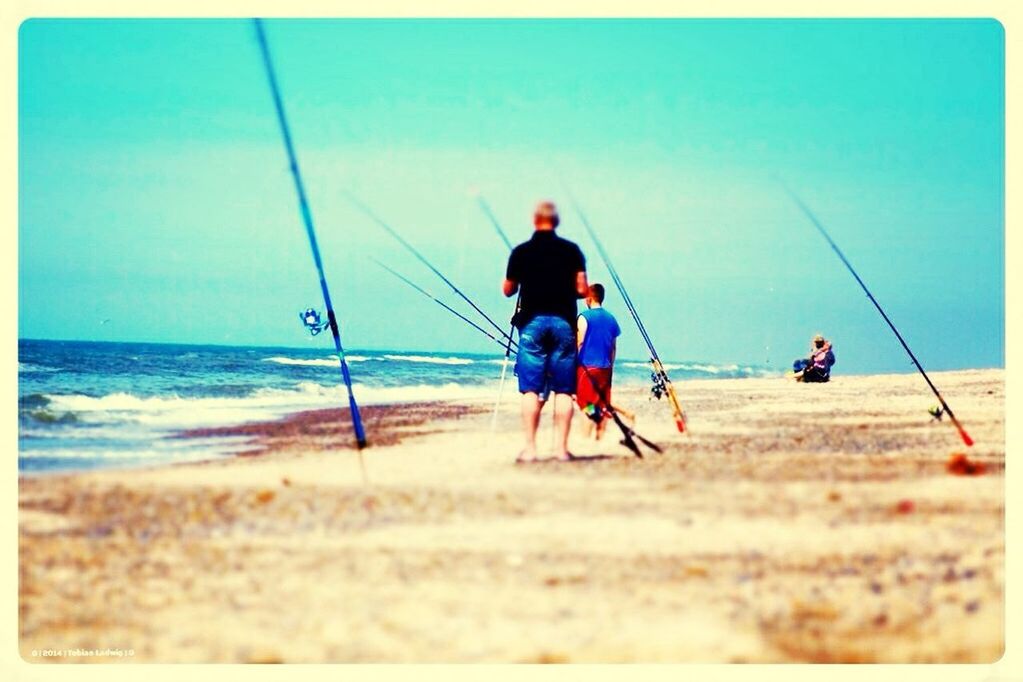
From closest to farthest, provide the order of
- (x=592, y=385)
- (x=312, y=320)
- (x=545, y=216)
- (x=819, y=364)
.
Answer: (x=545, y=216) → (x=592, y=385) → (x=312, y=320) → (x=819, y=364)

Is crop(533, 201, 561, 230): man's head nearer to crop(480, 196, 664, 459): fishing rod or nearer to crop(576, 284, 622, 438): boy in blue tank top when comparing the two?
crop(480, 196, 664, 459): fishing rod

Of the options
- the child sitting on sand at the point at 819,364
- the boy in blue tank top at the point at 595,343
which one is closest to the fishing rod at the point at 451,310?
the boy in blue tank top at the point at 595,343

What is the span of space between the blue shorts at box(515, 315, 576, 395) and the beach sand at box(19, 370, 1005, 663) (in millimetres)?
342

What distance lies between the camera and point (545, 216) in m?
4.47

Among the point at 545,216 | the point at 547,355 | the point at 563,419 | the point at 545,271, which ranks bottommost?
the point at 563,419

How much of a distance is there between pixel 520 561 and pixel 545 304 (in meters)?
1.49

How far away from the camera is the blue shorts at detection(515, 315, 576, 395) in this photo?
4.49 metres

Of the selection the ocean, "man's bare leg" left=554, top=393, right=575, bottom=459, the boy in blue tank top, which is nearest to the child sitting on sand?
the ocean

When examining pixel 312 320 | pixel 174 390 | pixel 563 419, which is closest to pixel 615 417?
pixel 563 419

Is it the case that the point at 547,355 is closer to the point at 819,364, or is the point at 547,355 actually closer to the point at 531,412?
the point at 531,412

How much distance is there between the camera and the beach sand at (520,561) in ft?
9.50

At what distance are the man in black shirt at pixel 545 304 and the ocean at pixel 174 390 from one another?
1460mm
